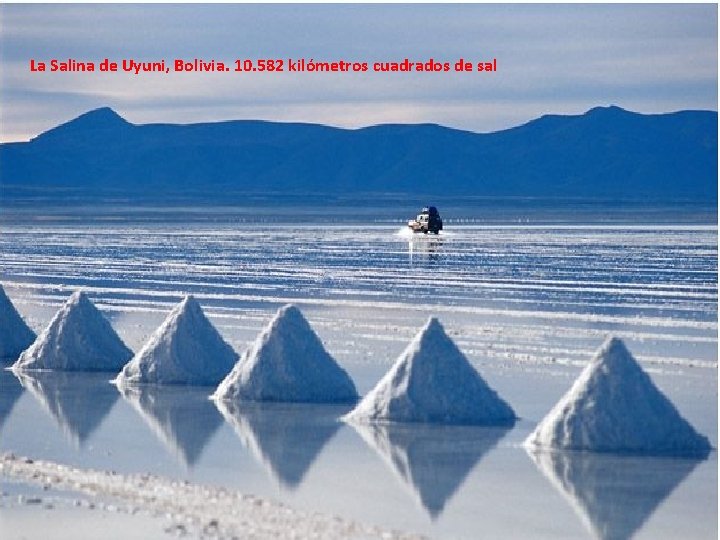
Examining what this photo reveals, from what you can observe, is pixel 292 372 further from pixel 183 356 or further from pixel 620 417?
pixel 620 417

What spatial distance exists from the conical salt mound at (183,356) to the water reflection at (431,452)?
347 cm

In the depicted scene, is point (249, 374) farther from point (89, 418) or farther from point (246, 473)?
point (246, 473)

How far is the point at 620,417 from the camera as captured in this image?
522 inches

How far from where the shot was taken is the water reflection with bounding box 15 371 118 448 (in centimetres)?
1503

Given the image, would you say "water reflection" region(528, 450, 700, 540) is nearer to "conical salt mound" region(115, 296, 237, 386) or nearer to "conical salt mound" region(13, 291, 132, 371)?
"conical salt mound" region(115, 296, 237, 386)

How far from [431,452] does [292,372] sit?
3220mm

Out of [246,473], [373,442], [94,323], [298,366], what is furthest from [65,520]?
[94,323]

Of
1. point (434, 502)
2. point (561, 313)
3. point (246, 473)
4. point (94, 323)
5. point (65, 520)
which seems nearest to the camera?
point (65, 520)

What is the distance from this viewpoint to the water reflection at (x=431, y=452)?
11984 mm

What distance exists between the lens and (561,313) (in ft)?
84.5

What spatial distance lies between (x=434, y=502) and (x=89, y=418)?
4.99 meters

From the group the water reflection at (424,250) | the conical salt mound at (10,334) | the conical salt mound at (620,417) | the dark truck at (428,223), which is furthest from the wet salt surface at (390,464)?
the dark truck at (428,223)

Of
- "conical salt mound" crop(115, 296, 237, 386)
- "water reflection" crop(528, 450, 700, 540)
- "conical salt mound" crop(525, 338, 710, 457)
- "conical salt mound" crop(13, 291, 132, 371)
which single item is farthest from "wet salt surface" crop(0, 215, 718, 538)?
"conical salt mound" crop(13, 291, 132, 371)

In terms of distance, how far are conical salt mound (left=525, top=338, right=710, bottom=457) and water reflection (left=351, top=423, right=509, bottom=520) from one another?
801 millimetres
